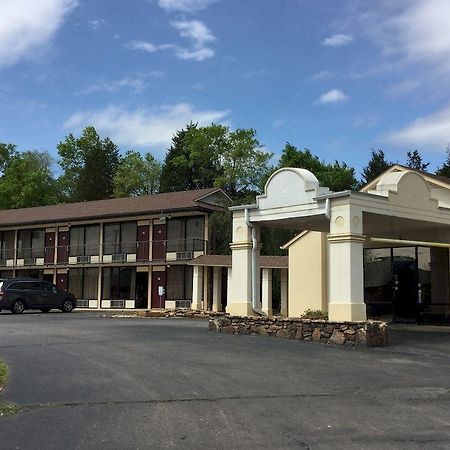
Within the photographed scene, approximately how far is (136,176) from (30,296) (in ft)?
114

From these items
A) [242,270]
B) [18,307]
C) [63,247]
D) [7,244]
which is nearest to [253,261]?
[242,270]

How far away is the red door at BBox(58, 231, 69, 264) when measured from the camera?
4291cm

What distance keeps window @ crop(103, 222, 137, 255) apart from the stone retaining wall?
2186 cm

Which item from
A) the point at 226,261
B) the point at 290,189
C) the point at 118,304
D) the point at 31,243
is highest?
the point at 31,243

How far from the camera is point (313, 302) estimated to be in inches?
906

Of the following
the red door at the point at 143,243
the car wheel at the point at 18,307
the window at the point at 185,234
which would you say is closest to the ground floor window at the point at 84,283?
the red door at the point at 143,243

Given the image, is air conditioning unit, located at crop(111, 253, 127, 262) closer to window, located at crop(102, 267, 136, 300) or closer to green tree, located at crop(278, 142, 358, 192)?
window, located at crop(102, 267, 136, 300)

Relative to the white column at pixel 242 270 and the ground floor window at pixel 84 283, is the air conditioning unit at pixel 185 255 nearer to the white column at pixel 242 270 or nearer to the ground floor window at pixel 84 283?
the ground floor window at pixel 84 283

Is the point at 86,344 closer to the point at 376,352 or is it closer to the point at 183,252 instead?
the point at 376,352

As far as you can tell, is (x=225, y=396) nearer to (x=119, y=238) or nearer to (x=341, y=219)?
(x=341, y=219)

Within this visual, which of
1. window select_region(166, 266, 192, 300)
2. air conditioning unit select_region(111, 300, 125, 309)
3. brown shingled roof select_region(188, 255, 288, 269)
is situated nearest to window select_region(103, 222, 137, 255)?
air conditioning unit select_region(111, 300, 125, 309)

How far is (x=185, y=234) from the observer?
3759 cm

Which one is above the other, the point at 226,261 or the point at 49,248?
the point at 49,248

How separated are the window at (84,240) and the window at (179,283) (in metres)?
6.63
